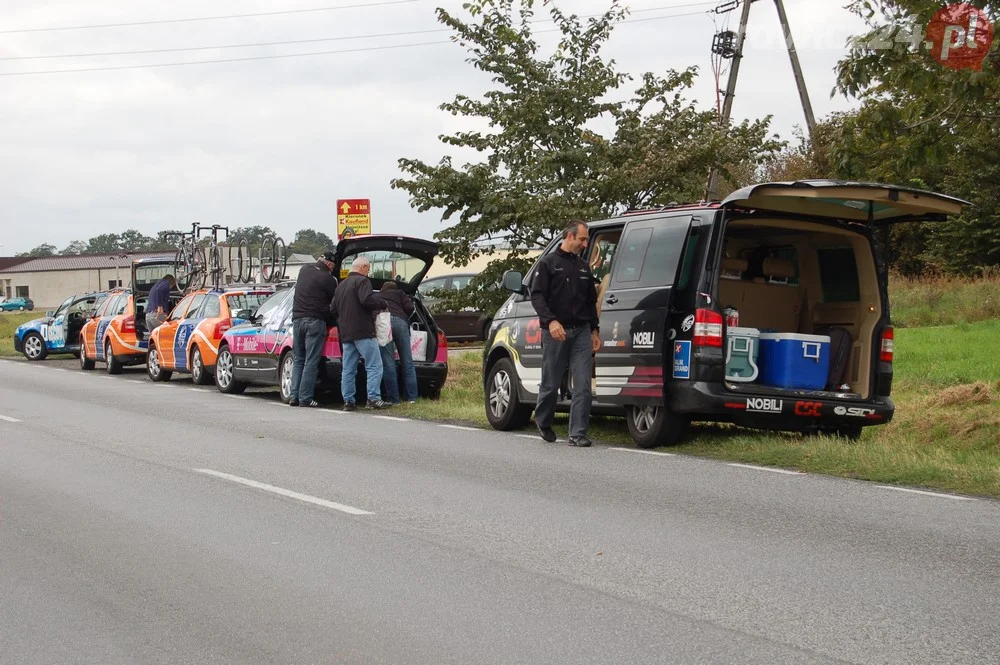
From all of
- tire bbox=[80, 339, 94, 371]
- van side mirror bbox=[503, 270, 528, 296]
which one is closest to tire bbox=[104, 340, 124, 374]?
tire bbox=[80, 339, 94, 371]

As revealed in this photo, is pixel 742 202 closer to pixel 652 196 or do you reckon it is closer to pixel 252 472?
pixel 252 472

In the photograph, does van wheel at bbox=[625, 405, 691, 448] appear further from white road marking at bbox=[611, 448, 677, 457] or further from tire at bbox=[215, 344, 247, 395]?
tire at bbox=[215, 344, 247, 395]

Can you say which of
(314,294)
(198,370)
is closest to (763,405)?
(314,294)

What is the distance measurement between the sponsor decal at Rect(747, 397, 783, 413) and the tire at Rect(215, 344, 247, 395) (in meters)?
10.1

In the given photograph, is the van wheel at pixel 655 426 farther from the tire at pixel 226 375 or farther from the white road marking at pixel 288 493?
the tire at pixel 226 375

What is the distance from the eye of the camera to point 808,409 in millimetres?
11125

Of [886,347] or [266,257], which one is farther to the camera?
[266,257]

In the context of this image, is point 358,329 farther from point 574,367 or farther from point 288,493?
point 288,493

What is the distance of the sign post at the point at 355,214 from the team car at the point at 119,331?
3.71 metres

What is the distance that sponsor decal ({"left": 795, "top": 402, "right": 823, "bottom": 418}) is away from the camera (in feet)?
36.3

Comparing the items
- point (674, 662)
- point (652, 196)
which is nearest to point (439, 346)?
point (652, 196)

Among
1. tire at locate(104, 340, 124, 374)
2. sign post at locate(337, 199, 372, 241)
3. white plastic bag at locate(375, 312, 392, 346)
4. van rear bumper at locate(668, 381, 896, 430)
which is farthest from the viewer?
sign post at locate(337, 199, 372, 241)

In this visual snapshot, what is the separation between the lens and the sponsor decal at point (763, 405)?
10.9 m

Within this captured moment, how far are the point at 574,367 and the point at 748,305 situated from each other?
68.7 inches
